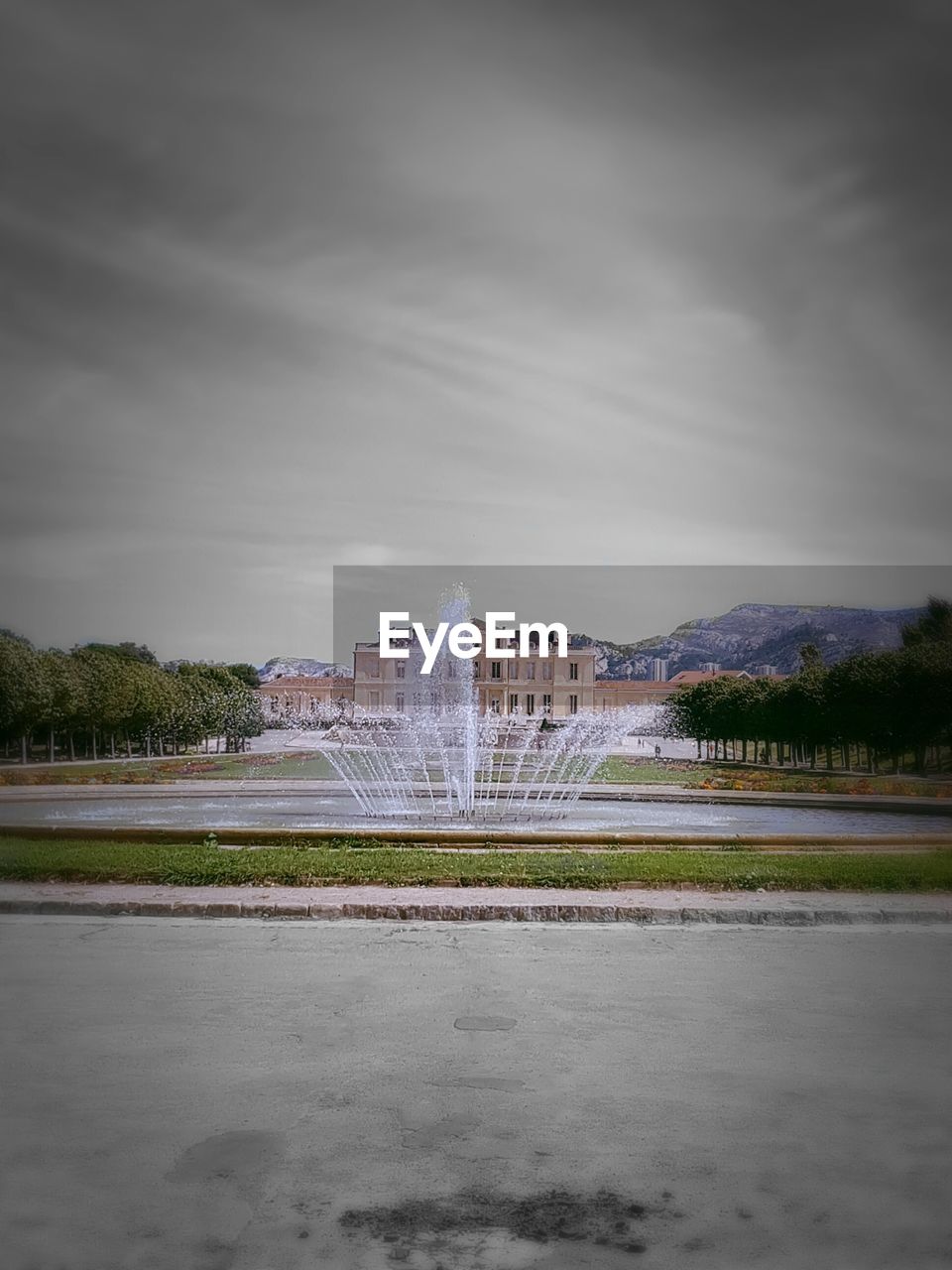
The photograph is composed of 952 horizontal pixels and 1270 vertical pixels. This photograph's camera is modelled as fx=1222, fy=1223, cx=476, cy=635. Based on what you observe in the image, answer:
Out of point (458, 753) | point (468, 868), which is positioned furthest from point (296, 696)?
point (468, 868)

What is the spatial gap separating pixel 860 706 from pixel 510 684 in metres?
45.3

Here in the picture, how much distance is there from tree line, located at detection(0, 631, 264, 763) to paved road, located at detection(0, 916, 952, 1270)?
2128cm

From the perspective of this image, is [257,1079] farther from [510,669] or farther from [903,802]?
[510,669]

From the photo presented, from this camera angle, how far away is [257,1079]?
4660mm

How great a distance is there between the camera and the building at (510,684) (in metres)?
69.2

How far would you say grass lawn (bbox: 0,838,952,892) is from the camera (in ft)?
31.9

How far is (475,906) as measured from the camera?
27.9ft

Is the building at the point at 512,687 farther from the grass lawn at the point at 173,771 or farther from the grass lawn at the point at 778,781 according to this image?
the grass lawn at the point at 778,781

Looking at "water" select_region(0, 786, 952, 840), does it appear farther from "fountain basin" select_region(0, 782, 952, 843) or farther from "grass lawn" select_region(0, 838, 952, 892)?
"grass lawn" select_region(0, 838, 952, 892)

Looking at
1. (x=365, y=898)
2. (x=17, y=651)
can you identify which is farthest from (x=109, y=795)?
(x=365, y=898)

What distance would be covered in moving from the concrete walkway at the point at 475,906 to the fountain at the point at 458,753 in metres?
7.78

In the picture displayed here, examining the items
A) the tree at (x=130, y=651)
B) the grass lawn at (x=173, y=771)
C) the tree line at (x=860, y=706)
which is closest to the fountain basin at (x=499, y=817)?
the grass lawn at (x=173, y=771)

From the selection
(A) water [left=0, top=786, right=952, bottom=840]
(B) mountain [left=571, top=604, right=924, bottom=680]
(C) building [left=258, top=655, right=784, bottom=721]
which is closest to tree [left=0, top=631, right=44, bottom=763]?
A: (A) water [left=0, top=786, right=952, bottom=840]

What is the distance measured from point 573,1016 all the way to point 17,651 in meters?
23.6
